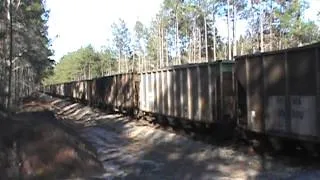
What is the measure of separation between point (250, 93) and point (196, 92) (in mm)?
5328

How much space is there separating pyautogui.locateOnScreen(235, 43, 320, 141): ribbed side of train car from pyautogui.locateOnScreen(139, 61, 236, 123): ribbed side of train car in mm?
1701

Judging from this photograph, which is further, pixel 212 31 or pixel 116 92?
pixel 212 31

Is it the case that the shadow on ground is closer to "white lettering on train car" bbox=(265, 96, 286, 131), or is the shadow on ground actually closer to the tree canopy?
"white lettering on train car" bbox=(265, 96, 286, 131)

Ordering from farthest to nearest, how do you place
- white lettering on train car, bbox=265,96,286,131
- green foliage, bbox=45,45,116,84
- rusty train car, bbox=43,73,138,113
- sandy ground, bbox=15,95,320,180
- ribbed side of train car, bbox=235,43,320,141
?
green foliage, bbox=45,45,116,84 < rusty train car, bbox=43,73,138,113 < white lettering on train car, bbox=265,96,286,131 < ribbed side of train car, bbox=235,43,320,141 < sandy ground, bbox=15,95,320,180

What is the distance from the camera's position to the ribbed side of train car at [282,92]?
14195 millimetres

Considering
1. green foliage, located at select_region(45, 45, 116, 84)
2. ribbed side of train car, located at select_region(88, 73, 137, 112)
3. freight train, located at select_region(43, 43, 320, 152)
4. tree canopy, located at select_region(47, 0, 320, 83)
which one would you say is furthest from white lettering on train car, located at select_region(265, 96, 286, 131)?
green foliage, located at select_region(45, 45, 116, 84)

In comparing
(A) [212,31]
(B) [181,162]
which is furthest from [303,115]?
(A) [212,31]

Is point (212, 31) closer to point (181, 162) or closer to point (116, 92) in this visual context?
point (116, 92)

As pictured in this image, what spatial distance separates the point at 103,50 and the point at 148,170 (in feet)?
473

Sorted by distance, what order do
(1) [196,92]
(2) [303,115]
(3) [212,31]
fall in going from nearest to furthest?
(2) [303,115]
(1) [196,92]
(3) [212,31]

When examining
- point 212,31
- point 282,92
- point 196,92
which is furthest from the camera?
point 212,31

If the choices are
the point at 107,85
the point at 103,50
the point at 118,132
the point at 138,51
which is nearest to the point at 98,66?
the point at 103,50

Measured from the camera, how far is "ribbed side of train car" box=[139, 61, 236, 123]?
20609 millimetres

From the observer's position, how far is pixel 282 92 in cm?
1573
